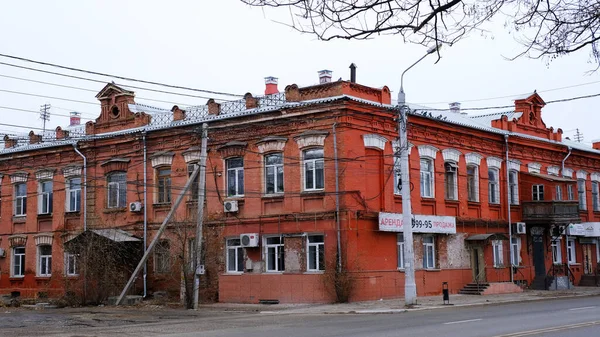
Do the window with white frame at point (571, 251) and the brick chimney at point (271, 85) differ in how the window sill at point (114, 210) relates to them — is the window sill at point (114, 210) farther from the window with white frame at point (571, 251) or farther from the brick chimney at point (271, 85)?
the window with white frame at point (571, 251)

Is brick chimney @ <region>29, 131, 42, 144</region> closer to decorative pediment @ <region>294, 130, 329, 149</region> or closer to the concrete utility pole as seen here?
the concrete utility pole

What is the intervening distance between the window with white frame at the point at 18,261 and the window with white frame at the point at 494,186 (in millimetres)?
23849

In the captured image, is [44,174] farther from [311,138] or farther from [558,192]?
[558,192]

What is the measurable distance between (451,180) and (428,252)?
3.89 m

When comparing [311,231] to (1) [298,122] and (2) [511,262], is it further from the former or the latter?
(2) [511,262]

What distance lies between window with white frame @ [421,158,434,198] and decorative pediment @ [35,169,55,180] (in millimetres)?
18525

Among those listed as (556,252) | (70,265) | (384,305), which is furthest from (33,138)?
(556,252)

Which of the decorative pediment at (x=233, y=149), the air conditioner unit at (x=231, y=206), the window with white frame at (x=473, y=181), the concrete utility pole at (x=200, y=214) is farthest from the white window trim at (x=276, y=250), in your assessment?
the window with white frame at (x=473, y=181)

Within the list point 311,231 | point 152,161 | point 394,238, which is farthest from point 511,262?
point 152,161

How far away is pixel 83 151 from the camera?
38.6 metres

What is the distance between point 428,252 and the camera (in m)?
34.2

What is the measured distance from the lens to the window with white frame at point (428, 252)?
33875mm

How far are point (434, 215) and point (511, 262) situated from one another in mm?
6865

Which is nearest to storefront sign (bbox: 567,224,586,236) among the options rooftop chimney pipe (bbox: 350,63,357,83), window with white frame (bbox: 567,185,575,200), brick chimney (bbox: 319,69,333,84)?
window with white frame (bbox: 567,185,575,200)
